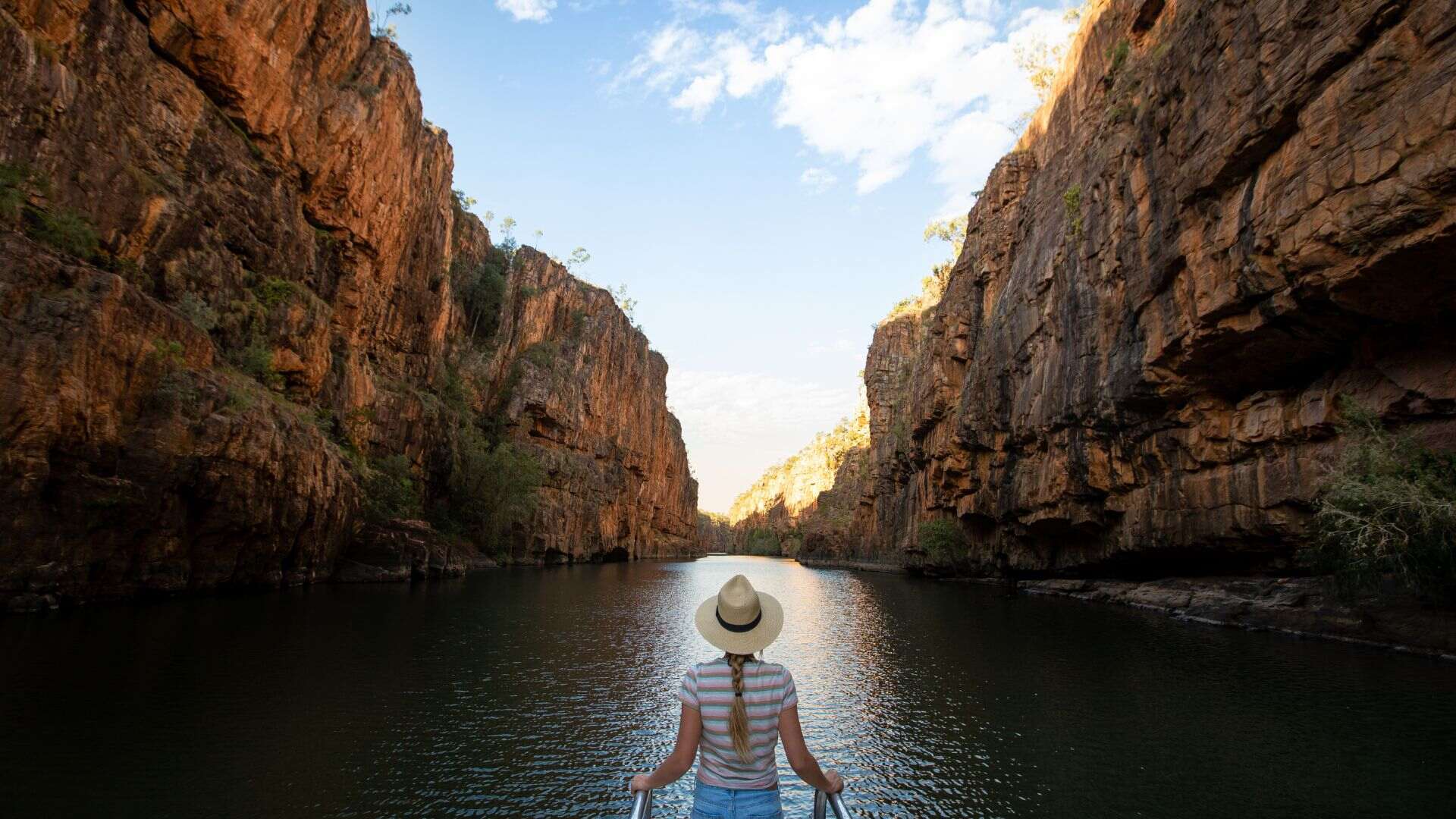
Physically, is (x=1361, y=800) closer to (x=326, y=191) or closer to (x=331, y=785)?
(x=331, y=785)

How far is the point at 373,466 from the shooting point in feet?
141

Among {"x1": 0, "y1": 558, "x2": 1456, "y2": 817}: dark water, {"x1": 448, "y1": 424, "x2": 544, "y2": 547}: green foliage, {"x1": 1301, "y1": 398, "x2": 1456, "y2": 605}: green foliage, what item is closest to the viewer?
{"x1": 0, "y1": 558, "x2": 1456, "y2": 817}: dark water

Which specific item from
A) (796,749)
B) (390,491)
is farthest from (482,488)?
(796,749)

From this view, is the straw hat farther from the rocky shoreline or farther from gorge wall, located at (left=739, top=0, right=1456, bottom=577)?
the rocky shoreline

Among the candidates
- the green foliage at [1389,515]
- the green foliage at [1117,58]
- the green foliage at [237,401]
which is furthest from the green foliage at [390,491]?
the green foliage at [1117,58]

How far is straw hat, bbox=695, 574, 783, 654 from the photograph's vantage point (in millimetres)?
4148

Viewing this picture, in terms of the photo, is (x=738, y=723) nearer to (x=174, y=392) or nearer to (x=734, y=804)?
(x=734, y=804)

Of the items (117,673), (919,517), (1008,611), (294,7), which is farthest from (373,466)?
(919,517)

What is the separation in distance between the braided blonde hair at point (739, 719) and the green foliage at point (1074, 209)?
3973cm

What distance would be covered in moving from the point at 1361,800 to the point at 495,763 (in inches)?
473

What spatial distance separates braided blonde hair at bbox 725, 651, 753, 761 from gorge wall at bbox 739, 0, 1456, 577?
21.9 metres

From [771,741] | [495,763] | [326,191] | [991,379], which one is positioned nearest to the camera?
[771,741]

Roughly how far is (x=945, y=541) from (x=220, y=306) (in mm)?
51007

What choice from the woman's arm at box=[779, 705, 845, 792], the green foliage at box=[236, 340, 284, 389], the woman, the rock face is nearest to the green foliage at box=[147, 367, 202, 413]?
the green foliage at box=[236, 340, 284, 389]
